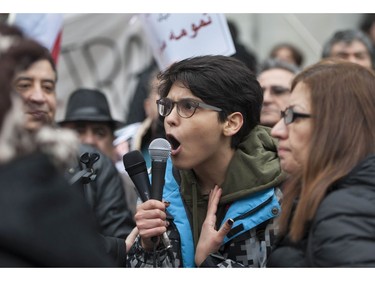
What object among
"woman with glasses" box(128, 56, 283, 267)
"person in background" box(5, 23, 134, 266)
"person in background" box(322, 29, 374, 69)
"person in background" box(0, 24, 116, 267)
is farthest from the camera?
"person in background" box(322, 29, 374, 69)

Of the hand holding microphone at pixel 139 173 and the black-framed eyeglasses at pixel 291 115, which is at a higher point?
the black-framed eyeglasses at pixel 291 115

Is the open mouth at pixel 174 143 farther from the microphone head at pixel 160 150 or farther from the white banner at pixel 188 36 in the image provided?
the white banner at pixel 188 36

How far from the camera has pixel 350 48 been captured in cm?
655

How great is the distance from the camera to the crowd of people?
7.56ft

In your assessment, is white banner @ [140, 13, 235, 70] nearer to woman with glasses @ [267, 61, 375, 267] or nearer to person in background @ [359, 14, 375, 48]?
woman with glasses @ [267, 61, 375, 267]

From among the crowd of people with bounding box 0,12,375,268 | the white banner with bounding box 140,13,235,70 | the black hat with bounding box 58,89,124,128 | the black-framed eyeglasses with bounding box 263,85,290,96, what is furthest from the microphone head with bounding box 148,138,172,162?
the black hat with bounding box 58,89,124,128

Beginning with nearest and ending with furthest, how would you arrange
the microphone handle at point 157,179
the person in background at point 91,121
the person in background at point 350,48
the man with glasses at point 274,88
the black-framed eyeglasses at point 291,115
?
the black-framed eyeglasses at point 291,115 < the microphone handle at point 157,179 < the man with glasses at point 274,88 < the person in background at point 91,121 < the person in background at point 350,48

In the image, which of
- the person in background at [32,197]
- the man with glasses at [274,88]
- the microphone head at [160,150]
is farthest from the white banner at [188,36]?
the person in background at [32,197]

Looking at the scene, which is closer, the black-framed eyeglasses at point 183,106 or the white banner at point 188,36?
the black-framed eyeglasses at point 183,106

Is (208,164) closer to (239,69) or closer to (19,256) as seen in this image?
(239,69)

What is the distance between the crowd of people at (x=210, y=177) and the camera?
7.56ft

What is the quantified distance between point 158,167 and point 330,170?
2.42 ft

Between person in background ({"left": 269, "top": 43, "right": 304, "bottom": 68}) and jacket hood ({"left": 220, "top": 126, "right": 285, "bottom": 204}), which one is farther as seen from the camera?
person in background ({"left": 269, "top": 43, "right": 304, "bottom": 68})

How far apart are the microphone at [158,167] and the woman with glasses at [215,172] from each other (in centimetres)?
27
